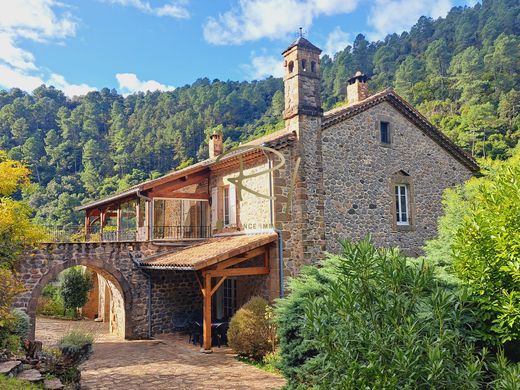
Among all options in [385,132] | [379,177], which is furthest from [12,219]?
[385,132]

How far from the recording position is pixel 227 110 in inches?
2180

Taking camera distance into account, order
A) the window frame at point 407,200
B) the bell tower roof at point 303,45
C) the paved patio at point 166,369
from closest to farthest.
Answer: the paved patio at point 166,369 < the bell tower roof at point 303,45 < the window frame at point 407,200

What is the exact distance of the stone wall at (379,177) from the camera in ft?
45.6

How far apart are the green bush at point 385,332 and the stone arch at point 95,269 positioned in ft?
34.2

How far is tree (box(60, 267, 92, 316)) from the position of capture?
20.4 m

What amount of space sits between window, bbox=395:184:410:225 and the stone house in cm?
4

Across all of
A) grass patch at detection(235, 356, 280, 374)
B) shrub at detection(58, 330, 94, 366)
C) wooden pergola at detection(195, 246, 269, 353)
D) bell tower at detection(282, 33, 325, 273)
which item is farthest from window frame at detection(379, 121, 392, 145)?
shrub at detection(58, 330, 94, 366)

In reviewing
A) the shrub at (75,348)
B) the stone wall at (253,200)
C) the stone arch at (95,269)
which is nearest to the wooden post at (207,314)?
the stone wall at (253,200)

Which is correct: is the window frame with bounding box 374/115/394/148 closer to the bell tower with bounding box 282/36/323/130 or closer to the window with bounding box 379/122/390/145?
the window with bounding box 379/122/390/145

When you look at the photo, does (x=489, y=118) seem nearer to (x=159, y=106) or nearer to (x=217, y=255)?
(x=217, y=255)

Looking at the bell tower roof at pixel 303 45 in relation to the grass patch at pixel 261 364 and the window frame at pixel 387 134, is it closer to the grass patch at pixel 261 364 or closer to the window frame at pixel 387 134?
the window frame at pixel 387 134

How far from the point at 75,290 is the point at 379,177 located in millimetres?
14764

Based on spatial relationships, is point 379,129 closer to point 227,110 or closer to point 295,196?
point 295,196

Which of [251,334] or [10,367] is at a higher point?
[10,367]
